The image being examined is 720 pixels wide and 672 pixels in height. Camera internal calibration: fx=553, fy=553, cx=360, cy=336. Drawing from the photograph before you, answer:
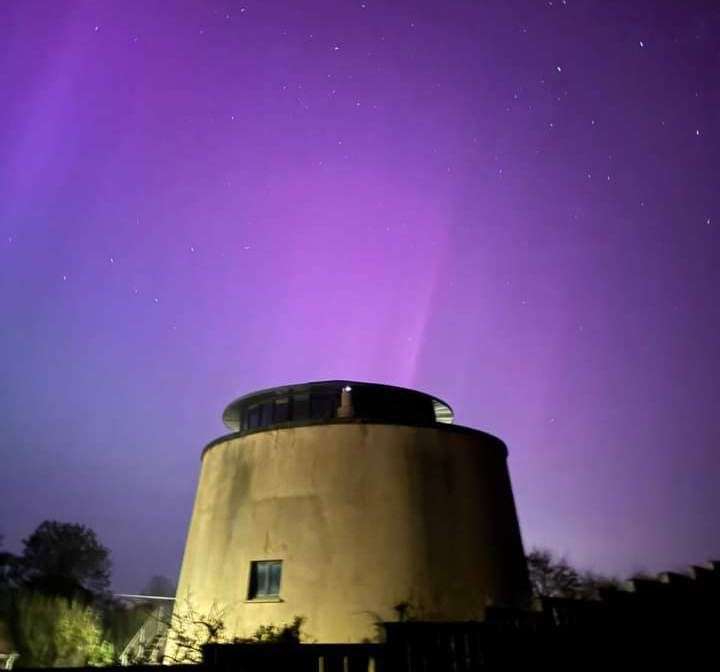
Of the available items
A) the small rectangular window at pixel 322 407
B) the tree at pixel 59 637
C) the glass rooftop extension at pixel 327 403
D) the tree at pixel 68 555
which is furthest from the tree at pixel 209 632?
the tree at pixel 68 555

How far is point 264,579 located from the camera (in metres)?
12.3

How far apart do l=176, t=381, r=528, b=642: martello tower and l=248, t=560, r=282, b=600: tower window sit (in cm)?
2

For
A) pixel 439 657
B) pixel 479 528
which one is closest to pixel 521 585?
pixel 479 528

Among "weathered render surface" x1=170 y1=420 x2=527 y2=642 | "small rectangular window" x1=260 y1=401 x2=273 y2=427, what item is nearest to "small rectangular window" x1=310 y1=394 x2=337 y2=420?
"small rectangular window" x1=260 y1=401 x2=273 y2=427

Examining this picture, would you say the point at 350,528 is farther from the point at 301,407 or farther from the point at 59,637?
the point at 59,637

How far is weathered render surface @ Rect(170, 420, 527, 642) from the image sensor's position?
11.6 m

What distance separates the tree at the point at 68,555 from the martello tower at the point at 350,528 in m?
42.2

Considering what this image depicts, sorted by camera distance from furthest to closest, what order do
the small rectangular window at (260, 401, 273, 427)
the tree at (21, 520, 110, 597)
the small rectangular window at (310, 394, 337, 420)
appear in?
the tree at (21, 520, 110, 597) → the small rectangular window at (260, 401, 273, 427) → the small rectangular window at (310, 394, 337, 420)

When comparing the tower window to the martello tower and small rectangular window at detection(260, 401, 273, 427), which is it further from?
small rectangular window at detection(260, 401, 273, 427)

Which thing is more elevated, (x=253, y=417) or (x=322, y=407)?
(x=253, y=417)

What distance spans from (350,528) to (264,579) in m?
2.25

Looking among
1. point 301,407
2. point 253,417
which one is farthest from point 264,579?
point 253,417

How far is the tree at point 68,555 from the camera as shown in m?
48.3

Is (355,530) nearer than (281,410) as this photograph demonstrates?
Yes
